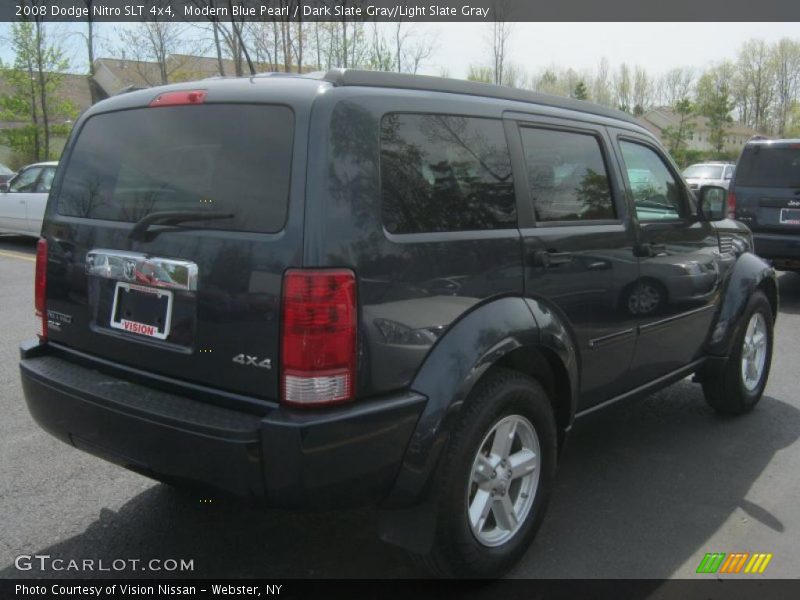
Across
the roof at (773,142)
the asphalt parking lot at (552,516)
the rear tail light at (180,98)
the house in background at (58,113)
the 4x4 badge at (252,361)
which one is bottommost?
the asphalt parking lot at (552,516)

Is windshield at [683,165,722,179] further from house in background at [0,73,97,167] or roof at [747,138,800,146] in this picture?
house in background at [0,73,97,167]

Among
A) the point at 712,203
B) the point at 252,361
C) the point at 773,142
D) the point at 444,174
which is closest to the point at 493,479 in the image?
the point at 252,361

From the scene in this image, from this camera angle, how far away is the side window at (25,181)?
1320 centimetres

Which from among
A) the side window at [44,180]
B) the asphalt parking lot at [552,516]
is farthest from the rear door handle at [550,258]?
the side window at [44,180]

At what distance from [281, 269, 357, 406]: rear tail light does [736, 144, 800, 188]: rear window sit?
7963mm

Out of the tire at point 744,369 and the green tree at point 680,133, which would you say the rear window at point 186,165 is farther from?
the green tree at point 680,133

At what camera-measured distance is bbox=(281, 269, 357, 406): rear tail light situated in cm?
233

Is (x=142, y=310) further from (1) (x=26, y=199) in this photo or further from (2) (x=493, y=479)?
(1) (x=26, y=199)

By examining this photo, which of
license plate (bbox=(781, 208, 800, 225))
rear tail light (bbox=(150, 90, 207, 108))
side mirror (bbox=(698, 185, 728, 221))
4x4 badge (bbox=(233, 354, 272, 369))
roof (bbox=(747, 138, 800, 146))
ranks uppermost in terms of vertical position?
roof (bbox=(747, 138, 800, 146))

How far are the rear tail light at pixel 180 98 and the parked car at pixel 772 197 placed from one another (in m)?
7.80

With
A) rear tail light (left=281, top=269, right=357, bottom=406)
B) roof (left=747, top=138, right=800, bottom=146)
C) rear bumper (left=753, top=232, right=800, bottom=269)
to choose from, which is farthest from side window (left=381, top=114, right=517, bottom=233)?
roof (left=747, top=138, right=800, bottom=146)

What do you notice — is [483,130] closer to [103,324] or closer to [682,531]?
[103,324]

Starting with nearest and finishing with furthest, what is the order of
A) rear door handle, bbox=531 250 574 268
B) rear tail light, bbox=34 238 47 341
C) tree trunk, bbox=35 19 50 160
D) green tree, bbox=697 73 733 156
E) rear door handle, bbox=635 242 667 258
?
rear door handle, bbox=531 250 574 268, rear tail light, bbox=34 238 47 341, rear door handle, bbox=635 242 667 258, tree trunk, bbox=35 19 50 160, green tree, bbox=697 73 733 156

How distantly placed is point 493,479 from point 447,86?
1.58 meters
